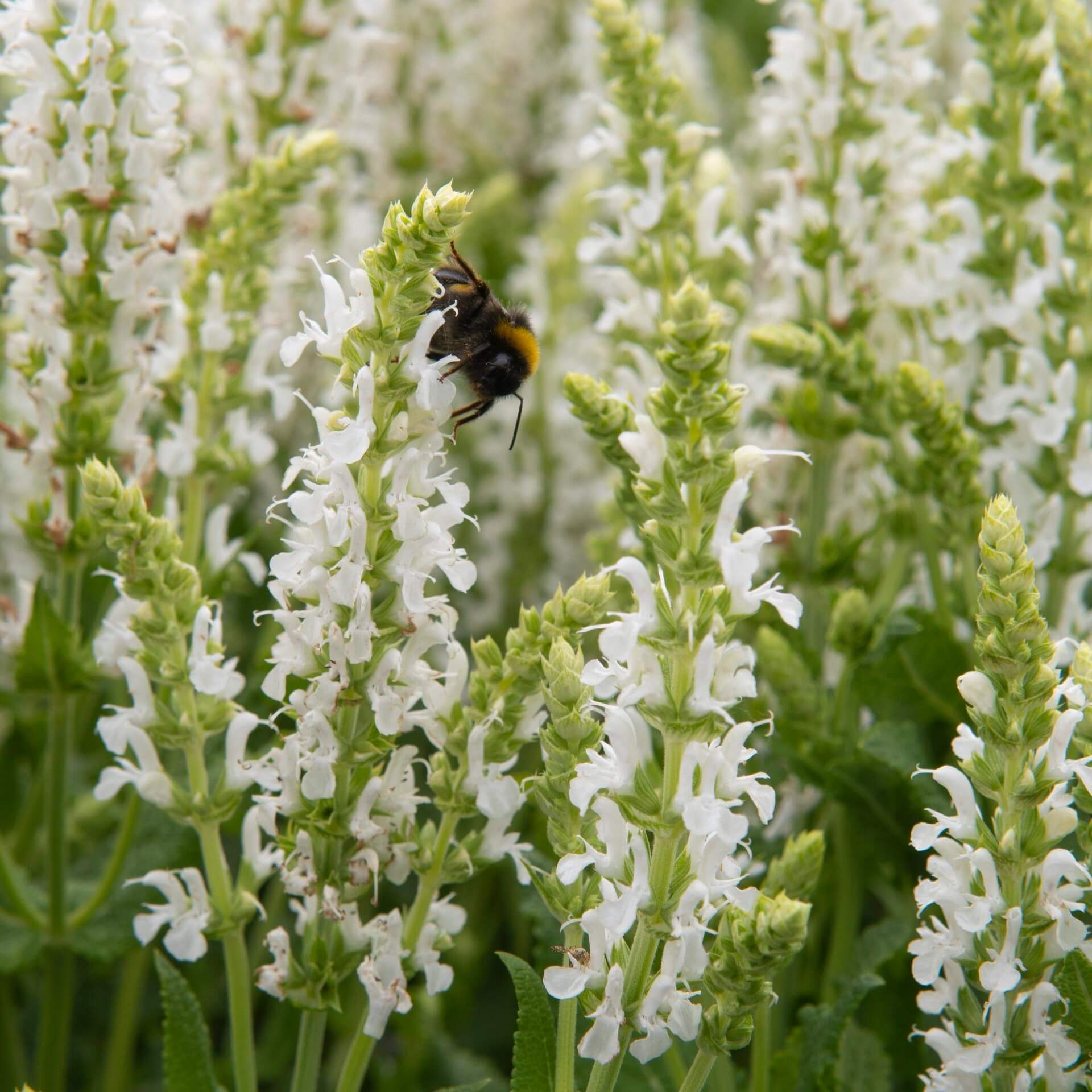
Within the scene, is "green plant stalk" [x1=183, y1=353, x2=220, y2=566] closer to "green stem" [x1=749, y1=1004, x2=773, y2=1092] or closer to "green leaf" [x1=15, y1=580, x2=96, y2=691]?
"green leaf" [x1=15, y1=580, x2=96, y2=691]

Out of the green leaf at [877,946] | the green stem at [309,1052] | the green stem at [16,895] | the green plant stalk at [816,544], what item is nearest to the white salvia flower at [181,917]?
the green stem at [309,1052]

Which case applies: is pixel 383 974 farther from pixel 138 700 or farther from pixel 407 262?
pixel 407 262

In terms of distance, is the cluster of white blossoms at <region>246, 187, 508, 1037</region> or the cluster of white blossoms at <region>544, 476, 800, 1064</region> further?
the cluster of white blossoms at <region>246, 187, 508, 1037</region>

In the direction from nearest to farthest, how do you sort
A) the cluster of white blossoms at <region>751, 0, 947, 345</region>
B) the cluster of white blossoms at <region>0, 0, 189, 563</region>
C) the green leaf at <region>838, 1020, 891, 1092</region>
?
Result: the green leaf at <region>838, 1020, 891, 1092</region> < the cluster of white blossoms at <region>0, 0, 189, 563</region> < the cluster of white blossoms at <region>751, 0, 947, 345</region>

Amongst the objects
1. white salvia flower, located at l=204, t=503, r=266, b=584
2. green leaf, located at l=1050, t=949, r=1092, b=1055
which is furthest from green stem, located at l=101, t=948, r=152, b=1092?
green leaf, located at l=1050, t=949, r=1092, b=1055

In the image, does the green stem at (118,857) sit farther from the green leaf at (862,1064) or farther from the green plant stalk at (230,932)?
the green leaf at (862,1064)

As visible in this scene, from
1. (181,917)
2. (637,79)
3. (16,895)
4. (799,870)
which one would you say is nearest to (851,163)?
(637,79)

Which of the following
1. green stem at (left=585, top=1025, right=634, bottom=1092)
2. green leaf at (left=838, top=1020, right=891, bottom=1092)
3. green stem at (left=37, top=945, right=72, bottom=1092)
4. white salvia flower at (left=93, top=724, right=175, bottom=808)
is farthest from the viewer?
green stem at (left=37, top=945, right=72, bottom=1092)
